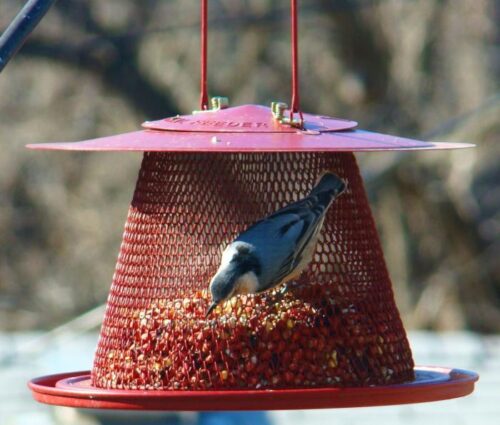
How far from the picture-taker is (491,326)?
16047mm

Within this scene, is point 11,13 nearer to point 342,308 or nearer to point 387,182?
point 387,182

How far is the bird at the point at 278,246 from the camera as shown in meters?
4.59

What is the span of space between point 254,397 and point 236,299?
597 mm

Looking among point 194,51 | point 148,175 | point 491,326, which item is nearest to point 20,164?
point 194,51

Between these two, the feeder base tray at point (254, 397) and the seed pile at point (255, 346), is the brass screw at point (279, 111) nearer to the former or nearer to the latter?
the seed pile at point (255, 346)

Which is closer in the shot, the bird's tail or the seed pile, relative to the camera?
the seed pile

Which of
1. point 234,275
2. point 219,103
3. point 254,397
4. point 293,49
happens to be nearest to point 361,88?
point 219,103

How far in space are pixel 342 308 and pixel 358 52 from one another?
10.6 metres

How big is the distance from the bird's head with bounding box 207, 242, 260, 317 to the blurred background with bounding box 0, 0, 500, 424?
837cm

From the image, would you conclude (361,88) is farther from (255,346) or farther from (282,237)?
(255,346)

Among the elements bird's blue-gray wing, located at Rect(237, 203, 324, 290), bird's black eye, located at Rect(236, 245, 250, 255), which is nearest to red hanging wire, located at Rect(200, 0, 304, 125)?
bird's blue-gray wing, located at Rect(237, 203, 324, 290)

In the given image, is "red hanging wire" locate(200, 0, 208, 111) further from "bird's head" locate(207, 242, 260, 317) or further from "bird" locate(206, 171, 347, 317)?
"bird's head" locate(207, 242, 260, 317)

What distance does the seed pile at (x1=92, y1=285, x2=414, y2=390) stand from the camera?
459cm

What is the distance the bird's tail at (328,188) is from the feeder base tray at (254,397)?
2.55 ft
